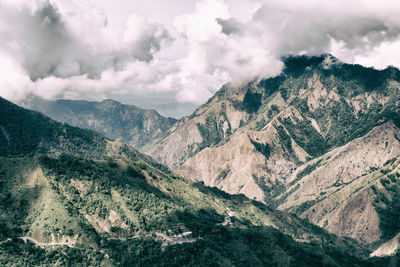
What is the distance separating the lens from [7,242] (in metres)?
198

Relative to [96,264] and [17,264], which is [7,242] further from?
[96,264]

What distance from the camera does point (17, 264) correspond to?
183625 mm

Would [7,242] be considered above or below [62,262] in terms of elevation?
above

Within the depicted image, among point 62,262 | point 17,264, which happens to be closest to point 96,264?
point 62,262

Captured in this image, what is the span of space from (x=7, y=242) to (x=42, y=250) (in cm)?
1660

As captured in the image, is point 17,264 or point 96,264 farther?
point 96,264

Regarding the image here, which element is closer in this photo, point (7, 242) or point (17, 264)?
point (17, 264)

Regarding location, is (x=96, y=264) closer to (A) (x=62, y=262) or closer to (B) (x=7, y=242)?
(A) (x=62, y=262)

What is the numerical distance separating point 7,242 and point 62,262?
2858cm

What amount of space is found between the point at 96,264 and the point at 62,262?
14.9m

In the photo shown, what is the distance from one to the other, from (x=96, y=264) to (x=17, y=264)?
109ft

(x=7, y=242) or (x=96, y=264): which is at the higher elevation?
(x=7, y=242)

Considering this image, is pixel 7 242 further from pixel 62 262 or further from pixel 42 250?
pixel 62 262

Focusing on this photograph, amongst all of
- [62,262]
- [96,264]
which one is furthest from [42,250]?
A: [96,264]
